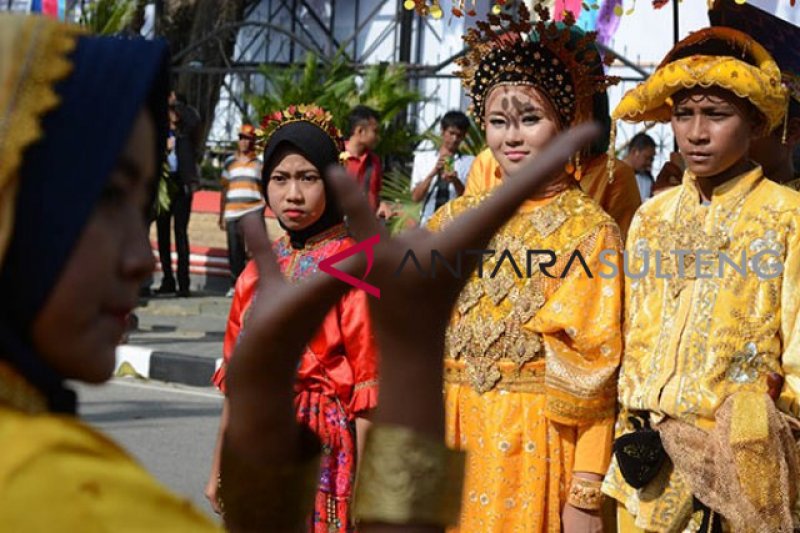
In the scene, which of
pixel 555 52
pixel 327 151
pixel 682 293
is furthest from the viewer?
pixel 327 151

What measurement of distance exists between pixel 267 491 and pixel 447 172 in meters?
8.25

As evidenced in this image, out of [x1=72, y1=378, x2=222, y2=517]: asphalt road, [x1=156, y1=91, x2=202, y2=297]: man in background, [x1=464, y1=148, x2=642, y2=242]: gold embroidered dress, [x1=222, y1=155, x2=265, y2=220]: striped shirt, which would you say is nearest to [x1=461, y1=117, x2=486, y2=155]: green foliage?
[x1=222, y1=155, x2=265, y2=220]: striped shirt

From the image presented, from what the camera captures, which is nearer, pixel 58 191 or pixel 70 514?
pixel 70 514

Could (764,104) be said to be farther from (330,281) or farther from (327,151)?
(330,281)

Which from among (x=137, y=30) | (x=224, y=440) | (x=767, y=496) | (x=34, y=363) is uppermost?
(x=137, y=30)

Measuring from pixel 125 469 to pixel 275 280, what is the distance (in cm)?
36

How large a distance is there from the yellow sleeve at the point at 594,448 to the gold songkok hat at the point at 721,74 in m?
1.01

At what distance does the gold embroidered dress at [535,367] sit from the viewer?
3.87 meters

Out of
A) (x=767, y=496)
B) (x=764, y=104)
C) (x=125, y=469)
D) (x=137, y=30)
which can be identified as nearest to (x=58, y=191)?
(x=125, y=469)

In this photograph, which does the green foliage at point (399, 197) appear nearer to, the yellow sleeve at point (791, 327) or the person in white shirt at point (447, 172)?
the person in white shirt at point (447, 172)

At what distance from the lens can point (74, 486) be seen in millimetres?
1249

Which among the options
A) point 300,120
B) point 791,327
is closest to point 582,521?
point 791,327

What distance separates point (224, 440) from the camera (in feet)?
5.65

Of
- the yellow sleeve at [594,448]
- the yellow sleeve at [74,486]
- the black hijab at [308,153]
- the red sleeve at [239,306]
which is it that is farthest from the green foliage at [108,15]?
the yellow sleeve at [74,486]
